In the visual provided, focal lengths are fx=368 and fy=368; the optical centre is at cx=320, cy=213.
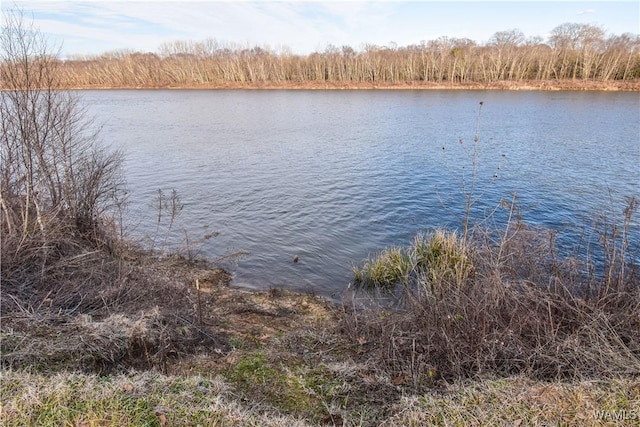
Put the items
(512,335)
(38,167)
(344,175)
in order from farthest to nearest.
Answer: (344,175)
(38,167)
(512,335)

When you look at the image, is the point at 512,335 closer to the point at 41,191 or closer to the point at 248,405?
the point at 248,405

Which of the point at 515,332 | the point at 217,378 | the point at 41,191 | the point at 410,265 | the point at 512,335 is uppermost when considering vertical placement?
the point at 41,191

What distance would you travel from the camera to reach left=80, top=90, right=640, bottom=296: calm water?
A: 12.2 m

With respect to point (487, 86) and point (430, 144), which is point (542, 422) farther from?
point (487, 86)

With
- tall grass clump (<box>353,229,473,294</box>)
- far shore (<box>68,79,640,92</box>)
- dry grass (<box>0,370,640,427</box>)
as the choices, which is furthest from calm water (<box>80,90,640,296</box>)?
far shore (<box>68,79,640,92</box>)

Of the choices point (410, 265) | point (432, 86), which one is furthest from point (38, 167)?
point (432, 86)

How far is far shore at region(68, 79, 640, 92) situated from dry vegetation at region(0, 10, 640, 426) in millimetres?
60465

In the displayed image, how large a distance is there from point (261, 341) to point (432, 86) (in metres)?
71.7

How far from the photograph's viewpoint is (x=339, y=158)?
73.7ft

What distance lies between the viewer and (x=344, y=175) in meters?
19.2

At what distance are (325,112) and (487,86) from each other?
40.0 metres

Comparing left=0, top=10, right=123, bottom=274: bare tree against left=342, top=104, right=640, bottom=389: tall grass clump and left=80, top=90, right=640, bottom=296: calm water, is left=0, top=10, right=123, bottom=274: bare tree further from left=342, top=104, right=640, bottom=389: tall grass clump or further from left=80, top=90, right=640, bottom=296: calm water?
left=342, top=104, right=640, bottom=389: tall grass clump

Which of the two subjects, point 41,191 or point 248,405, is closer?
point 248,405

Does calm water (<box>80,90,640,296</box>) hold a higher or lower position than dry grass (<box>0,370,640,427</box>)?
lower
